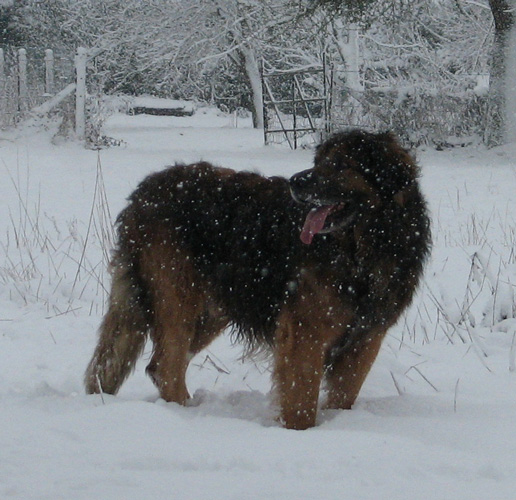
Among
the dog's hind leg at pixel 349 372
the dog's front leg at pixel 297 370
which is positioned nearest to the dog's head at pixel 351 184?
the dog's front leg at pixel 297 370

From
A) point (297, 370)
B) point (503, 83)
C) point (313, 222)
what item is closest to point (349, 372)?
point (297, 370)

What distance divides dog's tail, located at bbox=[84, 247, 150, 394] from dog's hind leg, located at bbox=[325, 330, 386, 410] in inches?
41.0

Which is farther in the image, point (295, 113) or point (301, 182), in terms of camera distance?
point (295, 113)

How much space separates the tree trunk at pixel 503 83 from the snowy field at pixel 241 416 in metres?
8.98

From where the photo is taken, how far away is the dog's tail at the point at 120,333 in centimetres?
375

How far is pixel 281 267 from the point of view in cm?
343

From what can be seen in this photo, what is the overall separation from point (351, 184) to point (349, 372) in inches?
39.1

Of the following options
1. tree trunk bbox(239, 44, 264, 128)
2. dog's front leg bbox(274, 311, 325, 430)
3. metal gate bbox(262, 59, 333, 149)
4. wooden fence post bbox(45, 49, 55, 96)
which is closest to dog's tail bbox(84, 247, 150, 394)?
dog's front leg bbox(274, 311, 325, 430)

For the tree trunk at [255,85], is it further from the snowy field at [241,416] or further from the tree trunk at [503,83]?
the snowy field at [241,416]

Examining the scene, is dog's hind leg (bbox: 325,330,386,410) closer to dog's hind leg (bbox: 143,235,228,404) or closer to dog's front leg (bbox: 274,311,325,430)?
dog's front leg (bbox: 274,311,325,430)

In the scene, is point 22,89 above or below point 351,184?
above

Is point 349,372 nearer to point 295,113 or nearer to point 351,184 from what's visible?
point 351,184

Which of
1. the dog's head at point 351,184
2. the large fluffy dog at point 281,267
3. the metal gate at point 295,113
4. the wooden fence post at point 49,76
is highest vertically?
the wooden fence post at point 49,76

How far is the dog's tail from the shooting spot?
375 cm
